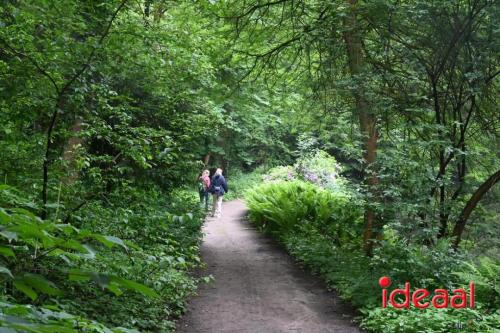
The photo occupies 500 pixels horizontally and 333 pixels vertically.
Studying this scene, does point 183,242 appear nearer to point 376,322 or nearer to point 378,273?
point 378,273

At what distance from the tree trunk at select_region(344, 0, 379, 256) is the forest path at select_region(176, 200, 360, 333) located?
159 cm

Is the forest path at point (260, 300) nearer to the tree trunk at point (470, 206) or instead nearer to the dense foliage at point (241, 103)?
the dense foliage at point (241, 103)

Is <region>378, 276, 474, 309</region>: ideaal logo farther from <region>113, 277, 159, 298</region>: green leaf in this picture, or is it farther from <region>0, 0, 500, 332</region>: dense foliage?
<region>113, 277, 159, 298</region>: green leaf

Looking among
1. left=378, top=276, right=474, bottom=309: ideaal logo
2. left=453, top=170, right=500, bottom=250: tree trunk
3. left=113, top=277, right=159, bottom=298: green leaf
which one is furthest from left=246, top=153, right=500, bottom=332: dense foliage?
left=113, top=277, right=159, bottom=298: green leaf

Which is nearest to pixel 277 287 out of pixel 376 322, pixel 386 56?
pixel 376 322

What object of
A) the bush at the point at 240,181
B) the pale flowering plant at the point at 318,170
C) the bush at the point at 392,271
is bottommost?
the bush at the point at 392,271

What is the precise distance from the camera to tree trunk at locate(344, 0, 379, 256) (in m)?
7.96

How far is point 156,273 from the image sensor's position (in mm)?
5418

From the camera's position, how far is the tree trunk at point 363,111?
26.1 feet

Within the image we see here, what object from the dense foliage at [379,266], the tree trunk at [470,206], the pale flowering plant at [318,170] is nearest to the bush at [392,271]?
the dense foliage at [379,266]

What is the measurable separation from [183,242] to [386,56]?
5403mm

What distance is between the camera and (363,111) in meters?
8.67

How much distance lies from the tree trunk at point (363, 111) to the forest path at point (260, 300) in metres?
1.59

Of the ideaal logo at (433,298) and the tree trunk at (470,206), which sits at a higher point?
the tree trunk at (470,206)
